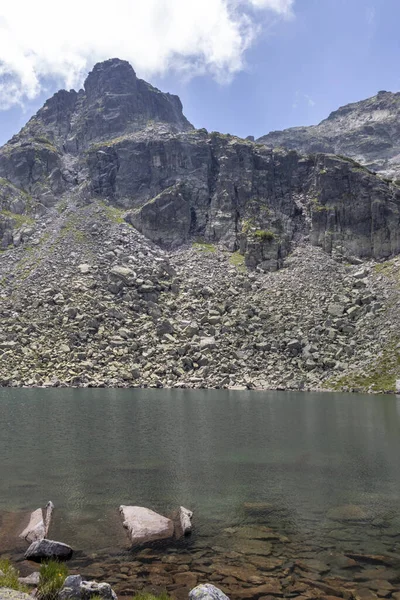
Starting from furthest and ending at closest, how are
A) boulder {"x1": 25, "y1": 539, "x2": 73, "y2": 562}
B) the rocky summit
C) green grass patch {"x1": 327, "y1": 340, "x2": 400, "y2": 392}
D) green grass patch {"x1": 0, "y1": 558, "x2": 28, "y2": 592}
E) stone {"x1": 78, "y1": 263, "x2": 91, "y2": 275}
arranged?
stone {"x1": 78, "y1": 263, "x2": 91, "y2": 275}
the rocky summit
green grass patch {"x1": 327, "y1": 340, "x2": 400, "y2": 392}
boulder {"x1": 25, "y1": 539, "x2": 73, "y2": 562}
green grass patch {"x1": 0, "y1": 558, "x2": 28, "y2": 592}

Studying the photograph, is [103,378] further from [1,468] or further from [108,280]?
[1,468]

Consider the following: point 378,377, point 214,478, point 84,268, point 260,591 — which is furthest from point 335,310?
point 260,591

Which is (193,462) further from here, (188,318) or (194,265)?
(194,265)

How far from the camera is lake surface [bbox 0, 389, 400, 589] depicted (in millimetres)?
17516

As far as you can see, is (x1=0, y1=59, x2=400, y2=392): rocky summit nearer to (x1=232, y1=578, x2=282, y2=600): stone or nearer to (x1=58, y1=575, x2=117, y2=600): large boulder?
(x1=232, y1=578, x2=282, y2=600): stone

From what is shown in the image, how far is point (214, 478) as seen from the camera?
26.3 metres

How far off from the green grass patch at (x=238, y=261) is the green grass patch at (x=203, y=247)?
22.6 feet

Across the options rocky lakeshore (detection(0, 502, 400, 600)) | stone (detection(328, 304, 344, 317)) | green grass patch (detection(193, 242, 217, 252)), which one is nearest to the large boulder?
rocky lakeshore (detection(0, 502, 400, 600))

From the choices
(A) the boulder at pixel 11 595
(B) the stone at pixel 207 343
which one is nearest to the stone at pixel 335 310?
(B) the stone at pixel 207 343

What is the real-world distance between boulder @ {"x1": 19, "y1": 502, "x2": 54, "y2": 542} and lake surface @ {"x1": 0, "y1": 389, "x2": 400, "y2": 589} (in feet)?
1.32

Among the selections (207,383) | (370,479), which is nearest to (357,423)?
(370,479)

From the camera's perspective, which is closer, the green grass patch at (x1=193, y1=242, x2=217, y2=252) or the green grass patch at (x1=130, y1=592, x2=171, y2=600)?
the green grass patch at (x1=130, y1=592, x2=171, y2=600)

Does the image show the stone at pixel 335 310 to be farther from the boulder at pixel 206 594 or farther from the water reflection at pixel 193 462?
the boulder at pixel 206 594

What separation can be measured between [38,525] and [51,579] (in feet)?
18.2
